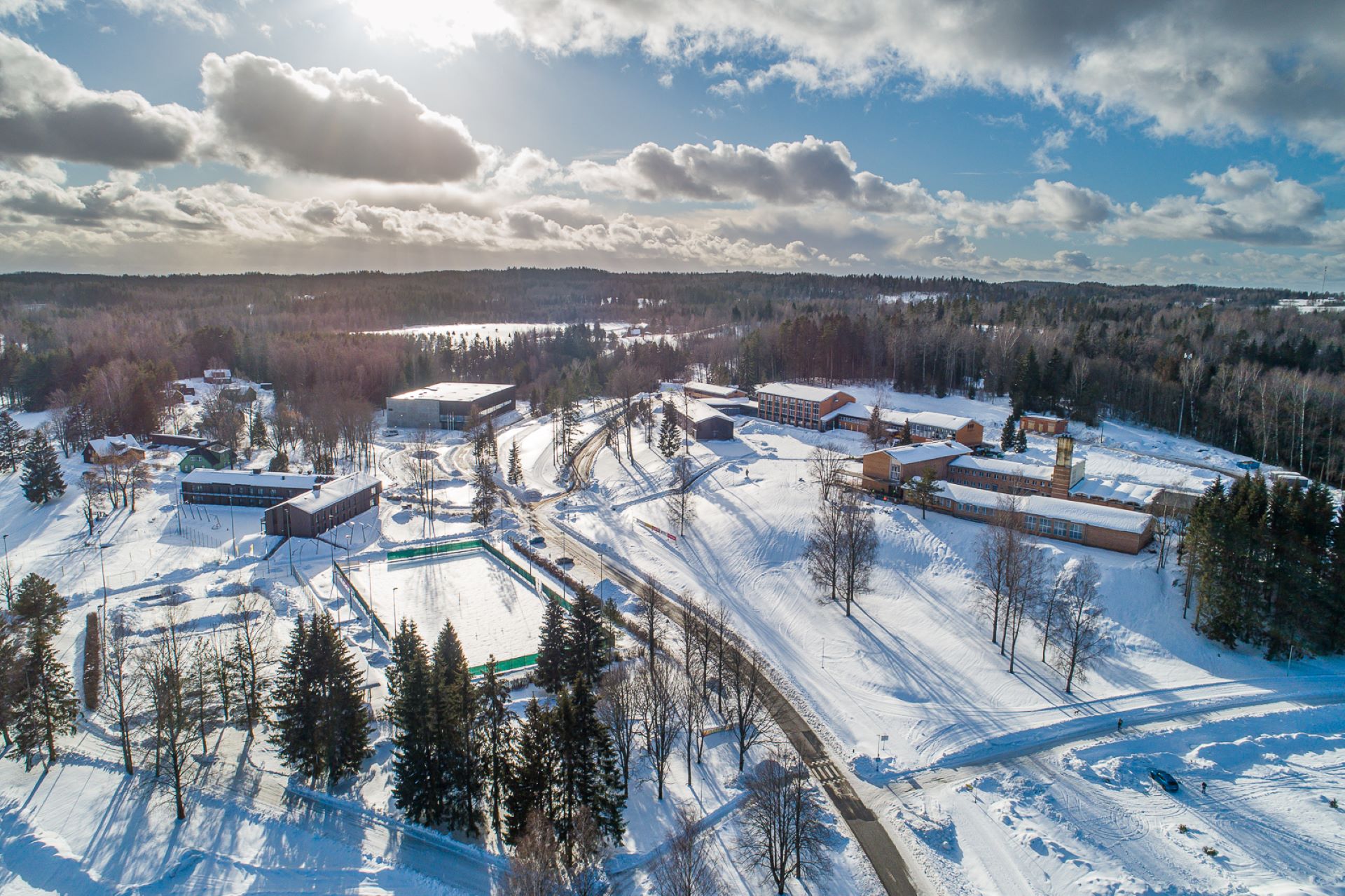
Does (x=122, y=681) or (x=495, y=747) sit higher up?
(x=495, y=747)

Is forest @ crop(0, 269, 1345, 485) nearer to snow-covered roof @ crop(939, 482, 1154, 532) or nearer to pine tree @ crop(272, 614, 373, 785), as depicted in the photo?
snow-covered roof @ crop(939, 482, 1154, 532)

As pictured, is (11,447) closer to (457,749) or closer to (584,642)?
(584,642)

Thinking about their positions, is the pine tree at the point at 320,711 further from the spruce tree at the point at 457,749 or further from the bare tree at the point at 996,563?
the bare tree at the point at 996,563

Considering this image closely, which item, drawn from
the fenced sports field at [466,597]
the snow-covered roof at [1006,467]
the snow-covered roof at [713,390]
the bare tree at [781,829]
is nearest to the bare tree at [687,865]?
the bare tree at [781,829]

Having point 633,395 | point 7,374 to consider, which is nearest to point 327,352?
point 7,374

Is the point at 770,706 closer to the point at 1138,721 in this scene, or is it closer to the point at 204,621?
the point at 1138,721

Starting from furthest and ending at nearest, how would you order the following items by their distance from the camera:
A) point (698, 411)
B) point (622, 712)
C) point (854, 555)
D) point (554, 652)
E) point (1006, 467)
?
1. point (698, 411)
2. point (1006, 467)
3. point (854, 555)
4. point (554, 652)
5. point (622, 712)

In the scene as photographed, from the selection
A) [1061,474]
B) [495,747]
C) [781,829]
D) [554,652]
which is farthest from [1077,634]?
[495,747]
